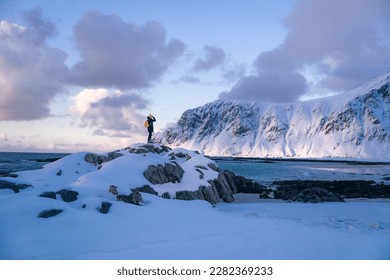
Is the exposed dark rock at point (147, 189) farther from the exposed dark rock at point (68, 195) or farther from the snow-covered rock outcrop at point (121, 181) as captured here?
the exposed dark rock at point (68, 195)

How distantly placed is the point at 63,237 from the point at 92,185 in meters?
7.11

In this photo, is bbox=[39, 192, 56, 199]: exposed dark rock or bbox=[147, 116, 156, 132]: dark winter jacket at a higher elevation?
bbox=[147, 116, 156, 132]: dark winter jacket

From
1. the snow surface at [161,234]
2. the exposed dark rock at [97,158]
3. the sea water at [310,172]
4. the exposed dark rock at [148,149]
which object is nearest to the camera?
the snow surface at [161,234]

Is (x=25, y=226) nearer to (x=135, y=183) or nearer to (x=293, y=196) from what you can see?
(x=135, y=183)

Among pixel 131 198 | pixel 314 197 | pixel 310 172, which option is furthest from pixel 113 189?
pixel 310 172

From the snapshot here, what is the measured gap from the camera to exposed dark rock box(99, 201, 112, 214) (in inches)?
537

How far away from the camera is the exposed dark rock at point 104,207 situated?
13648 mm

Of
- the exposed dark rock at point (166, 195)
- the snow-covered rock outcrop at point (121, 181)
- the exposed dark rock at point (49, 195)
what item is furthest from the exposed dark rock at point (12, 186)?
the exposed dark rock at point (166, 195)

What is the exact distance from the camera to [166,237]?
444 inches

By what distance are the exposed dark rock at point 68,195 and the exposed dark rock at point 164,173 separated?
778cm

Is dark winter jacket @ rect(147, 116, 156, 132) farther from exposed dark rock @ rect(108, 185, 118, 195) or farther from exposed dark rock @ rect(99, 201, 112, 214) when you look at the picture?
exposed dark rock @ rect(99, 201, 112, 214)

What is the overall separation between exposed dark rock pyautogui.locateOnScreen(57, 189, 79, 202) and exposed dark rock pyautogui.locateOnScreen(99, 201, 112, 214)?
1.70 m

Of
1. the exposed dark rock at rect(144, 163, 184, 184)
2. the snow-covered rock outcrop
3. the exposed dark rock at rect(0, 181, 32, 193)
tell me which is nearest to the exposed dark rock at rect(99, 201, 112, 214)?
the snow-covered rock outcrop
